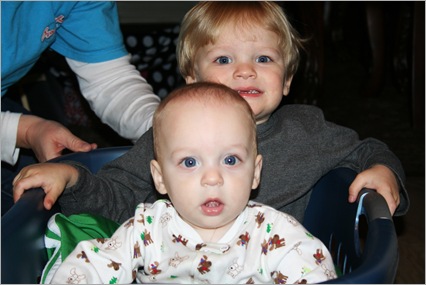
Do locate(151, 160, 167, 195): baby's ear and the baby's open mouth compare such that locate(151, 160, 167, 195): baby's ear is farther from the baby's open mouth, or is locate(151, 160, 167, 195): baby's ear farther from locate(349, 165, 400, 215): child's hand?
locate(349, 165, 400, 215): child's hand

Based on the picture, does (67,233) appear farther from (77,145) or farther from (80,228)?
(77,145)

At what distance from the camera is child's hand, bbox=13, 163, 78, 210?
100 centimetres

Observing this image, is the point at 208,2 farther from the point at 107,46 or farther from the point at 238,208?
the point at 238,208

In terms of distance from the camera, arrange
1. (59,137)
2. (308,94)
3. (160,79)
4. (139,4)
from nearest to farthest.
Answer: (59,137), (139,4), (160,79), (308,94)

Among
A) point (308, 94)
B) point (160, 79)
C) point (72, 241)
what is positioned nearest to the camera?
point (72, 241)

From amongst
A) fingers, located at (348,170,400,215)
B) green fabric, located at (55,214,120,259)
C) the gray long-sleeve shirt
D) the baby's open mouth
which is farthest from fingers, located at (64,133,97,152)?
fingers, located at (348,170,400,215)

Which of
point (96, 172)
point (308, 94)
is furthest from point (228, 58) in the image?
point (308, 94)

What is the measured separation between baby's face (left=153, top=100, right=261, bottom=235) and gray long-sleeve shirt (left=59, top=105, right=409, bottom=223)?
23cm

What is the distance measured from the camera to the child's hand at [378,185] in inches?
39.5

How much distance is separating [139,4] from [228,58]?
1.06 m

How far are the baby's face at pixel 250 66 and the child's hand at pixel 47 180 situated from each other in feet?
1.00

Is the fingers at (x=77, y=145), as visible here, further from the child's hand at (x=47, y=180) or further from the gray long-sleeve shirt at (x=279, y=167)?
the child's hand at (x=47, y=180)

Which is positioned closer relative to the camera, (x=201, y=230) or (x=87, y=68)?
(x=201, y=230)

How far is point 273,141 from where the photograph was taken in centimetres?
118
